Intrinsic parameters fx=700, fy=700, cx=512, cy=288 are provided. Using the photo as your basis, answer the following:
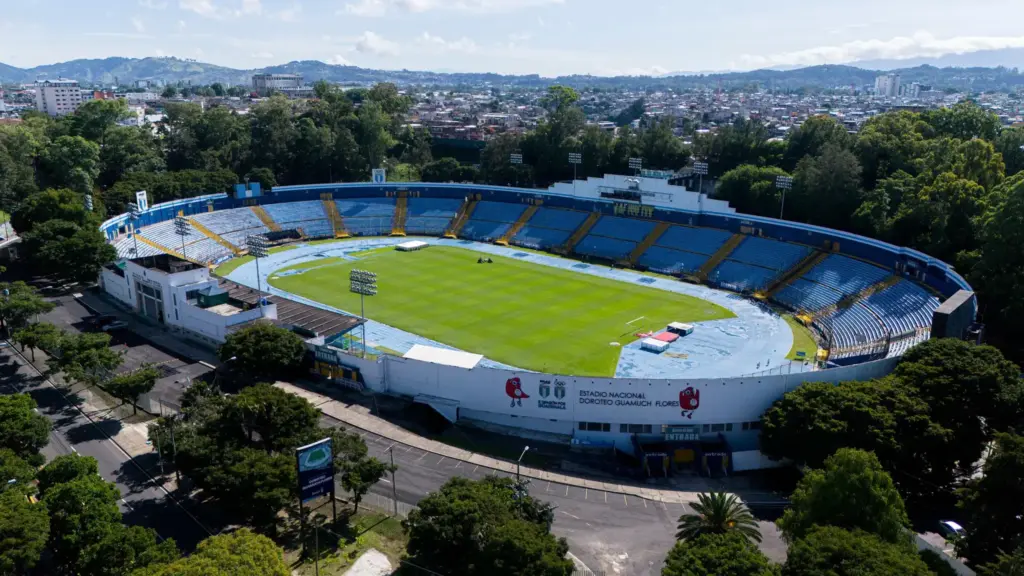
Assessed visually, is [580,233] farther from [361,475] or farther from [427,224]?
[361,475]

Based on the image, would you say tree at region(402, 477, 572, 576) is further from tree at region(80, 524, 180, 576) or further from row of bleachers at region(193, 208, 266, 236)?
row of bleachers at region(193, 208, 266, 236)

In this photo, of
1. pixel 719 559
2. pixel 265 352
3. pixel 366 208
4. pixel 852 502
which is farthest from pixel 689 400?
pixel 366 208

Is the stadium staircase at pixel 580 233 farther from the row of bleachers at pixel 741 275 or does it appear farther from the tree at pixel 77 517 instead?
the tree at pixel 77 517

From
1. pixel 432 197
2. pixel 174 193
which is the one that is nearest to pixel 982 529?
pixel 432 197

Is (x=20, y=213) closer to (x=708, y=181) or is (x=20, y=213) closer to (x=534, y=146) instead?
(x=534, y=146)

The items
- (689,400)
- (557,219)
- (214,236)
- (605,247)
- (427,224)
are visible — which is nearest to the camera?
(689,400)

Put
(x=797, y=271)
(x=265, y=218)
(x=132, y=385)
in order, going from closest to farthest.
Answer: (x=132, y=385) < (x=797, y=271) < (x=265, y=218)

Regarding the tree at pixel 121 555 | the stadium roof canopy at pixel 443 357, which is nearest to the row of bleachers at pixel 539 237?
the stadium roof canopy at pixel 443 357
